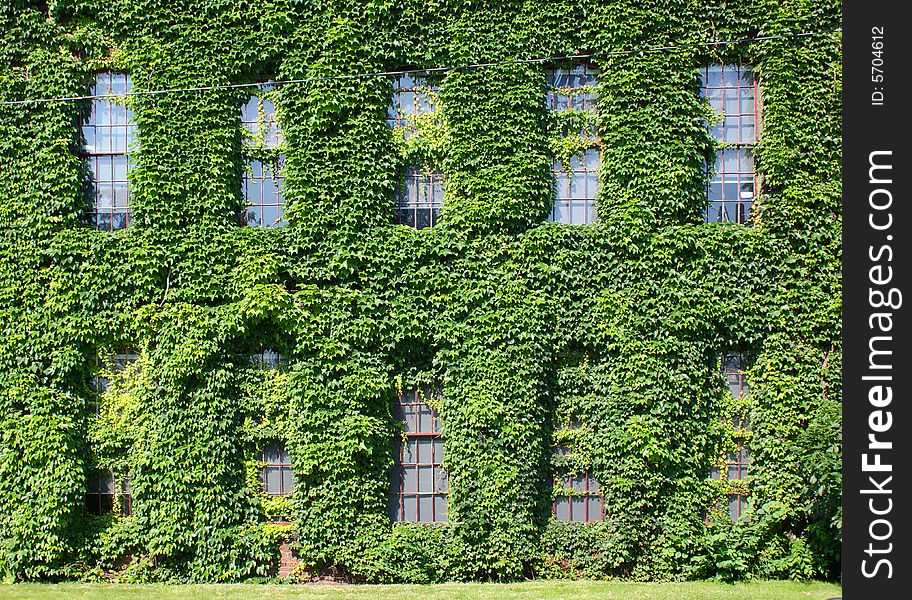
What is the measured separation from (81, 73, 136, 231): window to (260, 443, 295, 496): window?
445 cm

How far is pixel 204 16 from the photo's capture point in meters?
11.1

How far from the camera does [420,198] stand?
1129 cm

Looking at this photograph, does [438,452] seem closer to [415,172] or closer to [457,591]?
[457,591]

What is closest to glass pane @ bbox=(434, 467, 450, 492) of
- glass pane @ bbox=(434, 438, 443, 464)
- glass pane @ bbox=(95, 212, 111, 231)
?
glass pane @ bbox=(434, 438, 443, 464)

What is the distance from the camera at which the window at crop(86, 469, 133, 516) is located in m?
11.0

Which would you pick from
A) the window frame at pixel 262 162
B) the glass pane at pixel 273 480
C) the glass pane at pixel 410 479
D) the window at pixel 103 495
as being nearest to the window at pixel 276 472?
the glass pane at pixel 273 480

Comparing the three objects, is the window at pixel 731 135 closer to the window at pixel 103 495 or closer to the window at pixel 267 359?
the window at pixel 267 359

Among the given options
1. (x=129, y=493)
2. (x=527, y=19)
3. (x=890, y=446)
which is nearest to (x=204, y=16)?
(x=527, y=19)

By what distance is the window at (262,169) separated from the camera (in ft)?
37.1

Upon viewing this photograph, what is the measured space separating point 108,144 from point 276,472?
18.9 feet

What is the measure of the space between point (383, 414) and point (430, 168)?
150 inches

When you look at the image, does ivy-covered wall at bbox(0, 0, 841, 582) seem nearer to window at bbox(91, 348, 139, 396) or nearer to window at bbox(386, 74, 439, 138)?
window at bbox(91, 348, 139, 396)

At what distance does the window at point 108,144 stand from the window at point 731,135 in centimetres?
902

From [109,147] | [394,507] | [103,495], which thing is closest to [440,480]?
[394,507]
